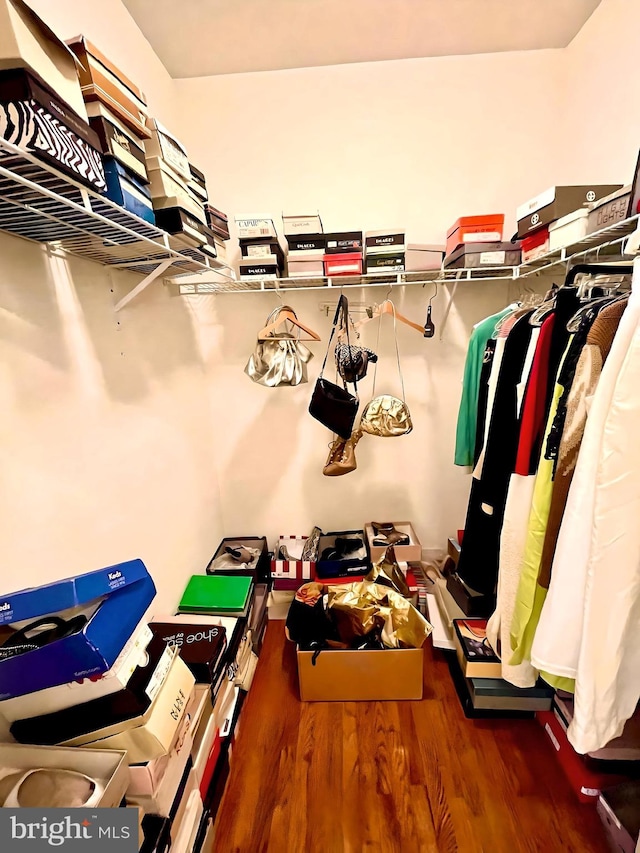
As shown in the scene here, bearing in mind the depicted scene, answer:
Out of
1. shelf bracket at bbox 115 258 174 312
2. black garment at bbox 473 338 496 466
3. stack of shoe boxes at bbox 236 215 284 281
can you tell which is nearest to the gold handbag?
black garment at bbox 473 338 496 466

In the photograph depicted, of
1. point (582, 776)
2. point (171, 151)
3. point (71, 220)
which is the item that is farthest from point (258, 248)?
point (582, 776)

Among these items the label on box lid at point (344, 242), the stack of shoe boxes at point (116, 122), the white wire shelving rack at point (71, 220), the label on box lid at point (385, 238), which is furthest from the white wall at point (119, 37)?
the label on box lid at point (385, 238)

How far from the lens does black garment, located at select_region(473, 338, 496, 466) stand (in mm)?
1359

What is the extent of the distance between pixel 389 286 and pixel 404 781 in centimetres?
210

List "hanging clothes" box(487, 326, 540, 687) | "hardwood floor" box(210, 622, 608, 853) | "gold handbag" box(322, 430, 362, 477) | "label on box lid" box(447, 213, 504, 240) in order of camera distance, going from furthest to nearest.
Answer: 1. "gold handbag" box(322, 430, 362, 477)
2. "label on box lid" box(447, 213, 504, 240)
3. "hardwood floor" box(210, 622, 608, 853)
4. "hanging clothes" box(487, 326, 540, 687)

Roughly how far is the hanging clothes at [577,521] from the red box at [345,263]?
108 cm

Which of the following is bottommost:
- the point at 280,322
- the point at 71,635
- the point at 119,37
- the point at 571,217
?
the point at 71,635

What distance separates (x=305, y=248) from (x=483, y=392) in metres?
1.02

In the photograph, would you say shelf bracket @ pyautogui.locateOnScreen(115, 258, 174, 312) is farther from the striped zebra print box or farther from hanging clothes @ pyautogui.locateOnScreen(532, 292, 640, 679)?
hanging clothes @ pyautogui.locateOnScreen(532, 292, 640, 679)

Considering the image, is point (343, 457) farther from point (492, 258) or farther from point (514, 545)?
point (492, 258)

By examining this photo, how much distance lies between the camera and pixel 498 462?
1157mm

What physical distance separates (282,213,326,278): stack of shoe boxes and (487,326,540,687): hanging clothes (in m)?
1.00

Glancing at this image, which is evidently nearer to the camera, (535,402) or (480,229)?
(535,402)

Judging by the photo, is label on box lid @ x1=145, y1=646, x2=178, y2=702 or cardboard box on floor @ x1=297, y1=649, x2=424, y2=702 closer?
label on box lid @ x1=145, y1=646, x2=178, y2=702
